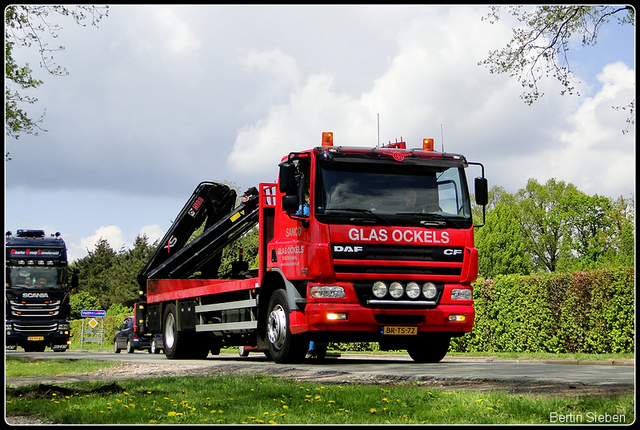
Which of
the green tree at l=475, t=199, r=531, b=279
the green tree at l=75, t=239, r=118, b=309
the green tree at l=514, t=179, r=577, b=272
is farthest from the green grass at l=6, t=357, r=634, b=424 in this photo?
the green tree at l=75, t=239, r=118, b=309

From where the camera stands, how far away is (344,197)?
40.4ft

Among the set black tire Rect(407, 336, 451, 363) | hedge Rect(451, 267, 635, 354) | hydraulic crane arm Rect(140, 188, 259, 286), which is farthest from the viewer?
hedge Rect(451, 267, 635, 354)

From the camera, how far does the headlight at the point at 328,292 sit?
1221cm

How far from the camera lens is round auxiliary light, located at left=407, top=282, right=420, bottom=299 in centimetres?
1246

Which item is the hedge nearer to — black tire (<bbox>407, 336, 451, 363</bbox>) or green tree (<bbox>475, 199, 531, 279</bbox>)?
black tire (<bbox>407, 336, 451, 363</bbox>)

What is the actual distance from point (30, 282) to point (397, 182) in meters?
20.9

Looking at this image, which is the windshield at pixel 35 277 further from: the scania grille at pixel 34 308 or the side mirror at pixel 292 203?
the side mirror at pixel 292 203

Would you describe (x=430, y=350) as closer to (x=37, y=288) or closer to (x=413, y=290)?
(x=413, y=290)

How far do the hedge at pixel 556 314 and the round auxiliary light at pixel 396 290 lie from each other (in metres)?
8.74

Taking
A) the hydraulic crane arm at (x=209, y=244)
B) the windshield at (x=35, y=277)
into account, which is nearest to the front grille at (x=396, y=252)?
the hydraulic crane arm at (x=209, y=244)

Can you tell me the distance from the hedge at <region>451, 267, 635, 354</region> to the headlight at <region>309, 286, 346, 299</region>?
9559mm

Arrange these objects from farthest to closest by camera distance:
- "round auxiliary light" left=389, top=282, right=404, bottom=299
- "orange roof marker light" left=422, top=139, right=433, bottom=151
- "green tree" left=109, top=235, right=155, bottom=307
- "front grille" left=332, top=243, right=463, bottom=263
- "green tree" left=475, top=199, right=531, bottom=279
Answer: "green tree" left=109, top=235, right=155, bottom=307, "green tree" left=475, top=199, right=531, bottom=279, "orange roof marker light" left=422, top=139, right=433, bottom=151, "round auxiliary light" left=389, top=282, right=404, bottom=299, "front grille" left=332, top=243, right=463, bottom=263

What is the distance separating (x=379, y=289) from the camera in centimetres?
1238

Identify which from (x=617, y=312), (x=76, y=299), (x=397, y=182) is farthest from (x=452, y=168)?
(x=76, y=299)
